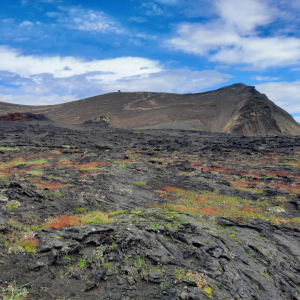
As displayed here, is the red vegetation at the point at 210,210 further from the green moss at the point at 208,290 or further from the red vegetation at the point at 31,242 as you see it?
the red vegetation at the point at 31,242

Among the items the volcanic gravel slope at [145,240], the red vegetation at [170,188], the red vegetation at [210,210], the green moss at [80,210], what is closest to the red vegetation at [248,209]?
the volcanic gravel slope at [145,240]

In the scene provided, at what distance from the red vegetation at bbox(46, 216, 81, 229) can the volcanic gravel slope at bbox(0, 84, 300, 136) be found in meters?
Answer: 75.7

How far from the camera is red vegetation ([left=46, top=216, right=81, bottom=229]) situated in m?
10.9

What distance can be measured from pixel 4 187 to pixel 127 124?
82.3 meters

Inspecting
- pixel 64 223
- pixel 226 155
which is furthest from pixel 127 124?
pixel 64 223

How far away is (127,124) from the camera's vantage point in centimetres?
9644

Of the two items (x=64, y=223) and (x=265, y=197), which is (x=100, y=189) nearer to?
(x=64, y=223)

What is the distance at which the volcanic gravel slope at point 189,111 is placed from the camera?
279 ft

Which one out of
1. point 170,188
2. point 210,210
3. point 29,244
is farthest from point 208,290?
point 170,188

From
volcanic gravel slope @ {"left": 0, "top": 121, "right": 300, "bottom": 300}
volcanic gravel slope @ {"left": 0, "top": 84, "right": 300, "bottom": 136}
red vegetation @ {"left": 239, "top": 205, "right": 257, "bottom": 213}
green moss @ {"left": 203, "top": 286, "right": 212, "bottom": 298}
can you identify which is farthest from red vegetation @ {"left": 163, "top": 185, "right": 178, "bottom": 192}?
volcanic gravel slope @ {"left": 0, "top": 84, "right": 300, "bottom": 136}

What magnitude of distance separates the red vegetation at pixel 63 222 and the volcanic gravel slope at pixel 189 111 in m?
75.7

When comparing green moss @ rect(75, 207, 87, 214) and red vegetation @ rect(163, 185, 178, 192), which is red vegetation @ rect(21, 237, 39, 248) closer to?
green moss @ rect(75, 207, 87, 214)

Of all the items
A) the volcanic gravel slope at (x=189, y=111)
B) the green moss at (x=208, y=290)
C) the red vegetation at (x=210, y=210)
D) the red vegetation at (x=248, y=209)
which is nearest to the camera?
the green moss at (x=208, y=290)

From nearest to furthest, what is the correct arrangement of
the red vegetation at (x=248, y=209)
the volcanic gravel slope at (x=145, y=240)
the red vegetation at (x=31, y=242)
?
the volcanic gravel slope at (x=145, y=240) < the red vegetation at (x=31, y=242) < the red vegetation at (x=248, y=209)
